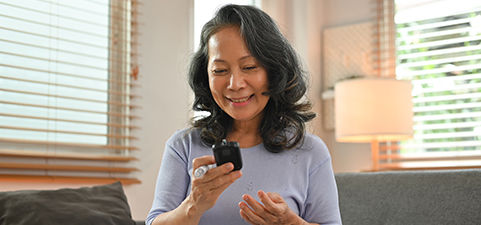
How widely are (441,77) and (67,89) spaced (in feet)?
8.82

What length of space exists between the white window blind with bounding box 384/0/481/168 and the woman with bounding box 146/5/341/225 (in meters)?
2.73

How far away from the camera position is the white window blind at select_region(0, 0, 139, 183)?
2.46 metres

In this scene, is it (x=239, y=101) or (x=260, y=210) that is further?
(x=239, y=101)

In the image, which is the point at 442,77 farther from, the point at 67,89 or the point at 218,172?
the point at 218,172

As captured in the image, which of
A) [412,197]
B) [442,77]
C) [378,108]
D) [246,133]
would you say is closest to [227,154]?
[246,133]

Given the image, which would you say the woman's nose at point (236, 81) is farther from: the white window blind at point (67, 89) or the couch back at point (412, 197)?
the white window blind at point (67, 89)

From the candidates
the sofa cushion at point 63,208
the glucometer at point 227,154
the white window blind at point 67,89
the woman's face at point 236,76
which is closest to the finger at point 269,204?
the glucometer at point 227,154

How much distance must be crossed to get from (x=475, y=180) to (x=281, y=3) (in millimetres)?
2915

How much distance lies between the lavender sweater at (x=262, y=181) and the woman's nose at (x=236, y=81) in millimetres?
224

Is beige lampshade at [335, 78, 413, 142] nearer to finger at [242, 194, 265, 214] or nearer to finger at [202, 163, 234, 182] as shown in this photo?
finger at [242, 194, 265, 214]

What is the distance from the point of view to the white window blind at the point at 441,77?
3.94m

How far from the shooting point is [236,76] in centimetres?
133

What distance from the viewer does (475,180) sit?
71.4 inches

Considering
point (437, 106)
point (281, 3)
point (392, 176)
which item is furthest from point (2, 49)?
point (437, 106)
